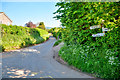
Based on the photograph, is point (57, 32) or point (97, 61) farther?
point (57, 32)

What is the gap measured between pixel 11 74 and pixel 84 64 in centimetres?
306

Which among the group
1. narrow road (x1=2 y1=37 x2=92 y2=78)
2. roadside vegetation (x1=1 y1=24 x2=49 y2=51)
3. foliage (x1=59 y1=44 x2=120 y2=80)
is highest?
roadside vegetation (x1=1 y1=24 x2=49 y2=51)

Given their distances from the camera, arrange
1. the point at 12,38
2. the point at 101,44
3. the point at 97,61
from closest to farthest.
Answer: the point at 97,61 < the point at 101,44 < the point at 12,38

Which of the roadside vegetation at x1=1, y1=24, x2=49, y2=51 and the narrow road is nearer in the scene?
the narrow road

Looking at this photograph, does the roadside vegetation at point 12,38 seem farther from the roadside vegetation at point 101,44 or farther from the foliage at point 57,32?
the roadside vegetation at point 101,44

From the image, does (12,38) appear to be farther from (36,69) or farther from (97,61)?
(97,61)

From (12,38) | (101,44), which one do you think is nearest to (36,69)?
(101,44)

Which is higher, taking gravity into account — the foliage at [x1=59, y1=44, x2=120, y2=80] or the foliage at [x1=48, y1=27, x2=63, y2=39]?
the foliage at [x1=48, y1=27, x2=63, y2=39]

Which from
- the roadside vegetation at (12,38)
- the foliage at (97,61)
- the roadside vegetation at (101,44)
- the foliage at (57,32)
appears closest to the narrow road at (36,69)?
the foliage at (97,61)

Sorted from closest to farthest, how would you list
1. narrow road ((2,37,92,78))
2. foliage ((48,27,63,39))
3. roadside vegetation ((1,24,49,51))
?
narrow road ((2,37,92,78)), foliage ((48,27,63,39)), roadside vegetation ((1,24,49,51))

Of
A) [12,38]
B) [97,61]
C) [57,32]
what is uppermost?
[57,32]

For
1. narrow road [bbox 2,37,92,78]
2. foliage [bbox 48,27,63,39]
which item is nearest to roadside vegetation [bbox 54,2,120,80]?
narrow road [bbox 2,37,92,78]

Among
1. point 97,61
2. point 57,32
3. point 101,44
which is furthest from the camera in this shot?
point 57,32

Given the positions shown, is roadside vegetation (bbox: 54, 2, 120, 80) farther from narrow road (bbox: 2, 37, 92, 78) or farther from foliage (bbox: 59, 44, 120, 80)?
narrow road (bbox: 2, 37, 92, 78)
